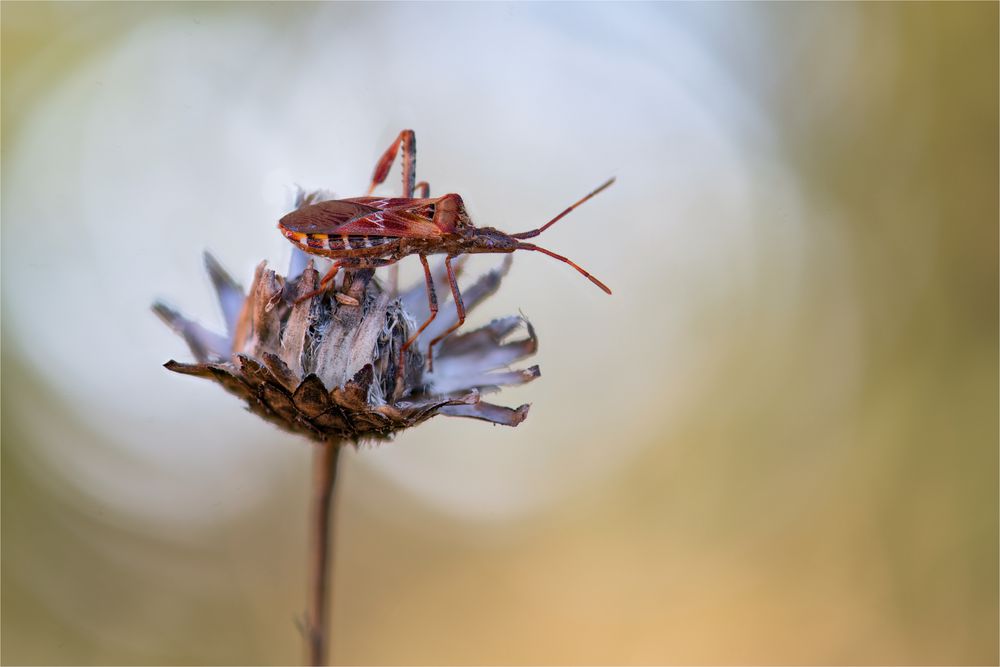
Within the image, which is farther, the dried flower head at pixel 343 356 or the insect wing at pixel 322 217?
the insect wing at pixel 322 217

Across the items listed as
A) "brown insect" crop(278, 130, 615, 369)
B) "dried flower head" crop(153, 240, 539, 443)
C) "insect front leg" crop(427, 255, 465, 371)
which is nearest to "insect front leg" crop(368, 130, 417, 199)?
"brown insect" crop(278, 130, 615, 369)

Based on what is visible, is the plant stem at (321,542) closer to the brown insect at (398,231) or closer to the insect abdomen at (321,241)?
the brown insect at (398,231)

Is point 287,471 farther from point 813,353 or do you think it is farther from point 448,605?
point 813,353

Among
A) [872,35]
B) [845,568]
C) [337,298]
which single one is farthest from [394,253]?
[872,35]

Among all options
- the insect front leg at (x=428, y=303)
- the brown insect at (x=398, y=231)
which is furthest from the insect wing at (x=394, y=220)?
the insect front leg at (x=428, y=303)

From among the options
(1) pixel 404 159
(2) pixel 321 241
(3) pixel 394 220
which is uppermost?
(1) pixel 404 159

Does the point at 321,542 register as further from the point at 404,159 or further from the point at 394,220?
the point at 404,159

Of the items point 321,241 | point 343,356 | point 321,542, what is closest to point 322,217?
point 321,241

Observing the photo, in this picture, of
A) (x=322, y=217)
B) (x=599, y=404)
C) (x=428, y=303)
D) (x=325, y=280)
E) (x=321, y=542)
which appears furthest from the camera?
(x=599, y=404)
